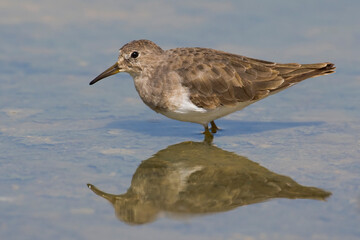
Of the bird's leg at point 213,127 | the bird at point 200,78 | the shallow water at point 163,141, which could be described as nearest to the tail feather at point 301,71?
the bird at point 200,78

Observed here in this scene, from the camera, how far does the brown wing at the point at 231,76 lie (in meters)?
10.8

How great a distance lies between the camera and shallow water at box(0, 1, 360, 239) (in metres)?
7.64

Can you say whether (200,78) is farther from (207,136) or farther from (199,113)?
(207,136)

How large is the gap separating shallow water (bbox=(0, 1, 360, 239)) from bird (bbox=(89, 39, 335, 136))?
525mm

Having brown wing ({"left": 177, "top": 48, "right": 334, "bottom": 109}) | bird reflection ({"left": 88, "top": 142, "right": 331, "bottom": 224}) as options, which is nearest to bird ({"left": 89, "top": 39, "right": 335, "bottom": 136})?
brown wing ({"left": 177, "top": 48, "right": 334, "bottom": 109})

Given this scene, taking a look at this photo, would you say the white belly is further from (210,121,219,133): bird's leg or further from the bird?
(210,121,219,133): bird's leg

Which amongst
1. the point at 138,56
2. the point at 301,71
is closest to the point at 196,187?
the point at 138,56

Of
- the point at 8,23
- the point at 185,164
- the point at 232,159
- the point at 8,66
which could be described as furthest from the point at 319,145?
the point at 8,23

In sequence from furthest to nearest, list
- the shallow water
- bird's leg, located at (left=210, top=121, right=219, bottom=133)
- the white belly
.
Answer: bird's leg, located at (left=210, top=121, right=219, bottom=133)
the white belly
the shallow water

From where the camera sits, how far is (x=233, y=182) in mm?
8898

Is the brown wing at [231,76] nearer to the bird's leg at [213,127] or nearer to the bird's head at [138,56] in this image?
the bird's head at [138,56]

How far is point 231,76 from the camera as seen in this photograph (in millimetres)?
11078

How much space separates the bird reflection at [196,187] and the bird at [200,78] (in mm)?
936

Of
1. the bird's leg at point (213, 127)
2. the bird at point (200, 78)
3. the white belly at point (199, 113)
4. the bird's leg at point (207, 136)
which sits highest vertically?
the bird at point (200, 78)
